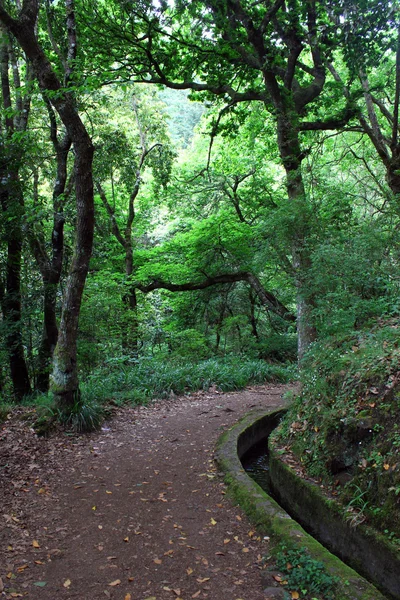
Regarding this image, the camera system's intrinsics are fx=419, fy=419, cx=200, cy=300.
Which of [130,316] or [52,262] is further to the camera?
[130,316]

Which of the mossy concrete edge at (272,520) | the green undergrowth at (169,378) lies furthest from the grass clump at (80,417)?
the mossy concrete edge at (272,520)

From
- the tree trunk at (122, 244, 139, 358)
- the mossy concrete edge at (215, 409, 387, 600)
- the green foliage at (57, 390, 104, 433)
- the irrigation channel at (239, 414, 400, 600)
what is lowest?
the irrigation channel at (239, 414, 400, 600)

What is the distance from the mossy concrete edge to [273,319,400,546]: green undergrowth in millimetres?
602

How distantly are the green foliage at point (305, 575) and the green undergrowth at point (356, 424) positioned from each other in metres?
0.78

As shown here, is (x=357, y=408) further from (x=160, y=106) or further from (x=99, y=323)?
(x=160, y=106)

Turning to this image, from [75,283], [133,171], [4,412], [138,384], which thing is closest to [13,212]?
[75,283]

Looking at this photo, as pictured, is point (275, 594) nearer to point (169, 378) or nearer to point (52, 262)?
point (169, 378)

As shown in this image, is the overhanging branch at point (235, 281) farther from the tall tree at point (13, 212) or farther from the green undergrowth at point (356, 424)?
the green undergrowth at point (356, 424)

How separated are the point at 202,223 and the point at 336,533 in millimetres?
11814

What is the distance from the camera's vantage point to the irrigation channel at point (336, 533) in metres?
3.57

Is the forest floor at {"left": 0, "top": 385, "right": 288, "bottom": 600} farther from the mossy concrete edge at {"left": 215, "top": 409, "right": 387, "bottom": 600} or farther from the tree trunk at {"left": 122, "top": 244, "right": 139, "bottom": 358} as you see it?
Result: the tree trunk at {"left": 122, "top": 244, "right": 139, "bottom": 358}

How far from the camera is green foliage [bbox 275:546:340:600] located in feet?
10.3

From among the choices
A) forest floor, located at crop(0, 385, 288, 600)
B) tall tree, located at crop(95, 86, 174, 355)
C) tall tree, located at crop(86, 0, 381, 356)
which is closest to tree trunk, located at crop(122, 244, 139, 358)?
tall tree, located at crop(95, 86, 174, 355)

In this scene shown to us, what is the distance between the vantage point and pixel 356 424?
4.57 meters
